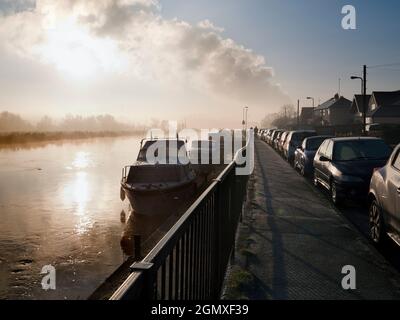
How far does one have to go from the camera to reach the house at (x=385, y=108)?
6203 centimetres

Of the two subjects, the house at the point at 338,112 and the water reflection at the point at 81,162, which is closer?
the water reflection at the point at 81,162

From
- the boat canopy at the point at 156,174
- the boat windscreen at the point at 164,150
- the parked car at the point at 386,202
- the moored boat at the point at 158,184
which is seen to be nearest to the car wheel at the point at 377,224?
the parked car at the point at 386,202

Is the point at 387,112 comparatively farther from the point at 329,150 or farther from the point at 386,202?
the point at 386,202

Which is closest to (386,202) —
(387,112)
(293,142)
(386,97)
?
(293,142)

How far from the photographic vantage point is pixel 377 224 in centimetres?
659

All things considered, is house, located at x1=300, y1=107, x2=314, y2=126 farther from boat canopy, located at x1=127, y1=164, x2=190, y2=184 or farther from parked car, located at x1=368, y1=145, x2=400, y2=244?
parked car, located at x1=368, y1=145, x2=400, y2=244

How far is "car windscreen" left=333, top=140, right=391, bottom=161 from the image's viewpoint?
10203mm

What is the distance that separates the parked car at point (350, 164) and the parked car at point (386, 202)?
2247 mm

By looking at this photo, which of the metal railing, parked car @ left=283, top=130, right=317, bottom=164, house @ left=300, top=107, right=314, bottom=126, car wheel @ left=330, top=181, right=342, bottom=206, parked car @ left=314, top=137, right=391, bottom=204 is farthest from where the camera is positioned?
house @ left=300, top=107, right=314, bottom=126

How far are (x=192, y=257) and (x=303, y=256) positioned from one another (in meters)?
3.31

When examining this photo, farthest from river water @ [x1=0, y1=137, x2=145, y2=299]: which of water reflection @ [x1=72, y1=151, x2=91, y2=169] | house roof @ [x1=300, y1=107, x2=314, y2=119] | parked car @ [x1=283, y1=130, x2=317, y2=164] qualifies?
house roof @ [x1=300, y1=107, x2=314, y2=119]

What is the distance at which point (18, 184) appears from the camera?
22.5 m

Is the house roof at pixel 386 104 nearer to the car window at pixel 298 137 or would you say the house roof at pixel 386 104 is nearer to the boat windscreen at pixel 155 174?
the car window at pixel 298 137

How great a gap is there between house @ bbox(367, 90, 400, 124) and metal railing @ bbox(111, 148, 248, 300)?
63.6 m
